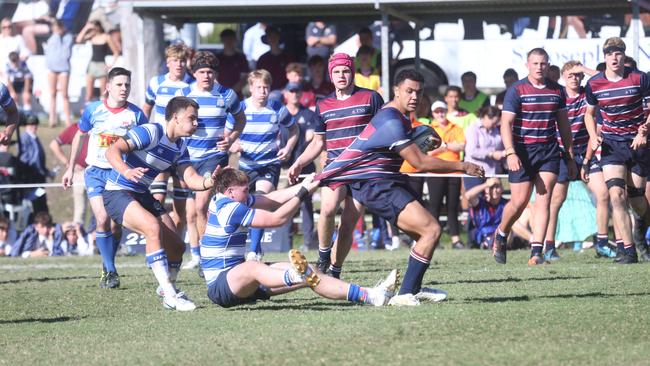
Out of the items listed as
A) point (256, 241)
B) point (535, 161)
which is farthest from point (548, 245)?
point (256, 241)

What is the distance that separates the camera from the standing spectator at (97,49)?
21422 mm

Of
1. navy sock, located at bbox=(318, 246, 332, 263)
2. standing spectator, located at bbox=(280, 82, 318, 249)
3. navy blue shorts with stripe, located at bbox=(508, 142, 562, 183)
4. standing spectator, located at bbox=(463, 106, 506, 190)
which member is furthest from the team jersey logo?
standing spectator, located at bbox=(463, 106, 506, 190)

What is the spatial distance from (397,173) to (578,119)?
6.32 meters

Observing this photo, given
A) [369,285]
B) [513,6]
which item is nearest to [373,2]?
[513,6]

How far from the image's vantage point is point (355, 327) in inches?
298

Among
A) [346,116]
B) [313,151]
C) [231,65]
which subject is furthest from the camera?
[231,65]

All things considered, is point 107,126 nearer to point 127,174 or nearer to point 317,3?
point 127,174

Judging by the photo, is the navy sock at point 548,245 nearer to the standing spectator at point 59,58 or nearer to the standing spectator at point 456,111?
the standing spectator at point 456,111

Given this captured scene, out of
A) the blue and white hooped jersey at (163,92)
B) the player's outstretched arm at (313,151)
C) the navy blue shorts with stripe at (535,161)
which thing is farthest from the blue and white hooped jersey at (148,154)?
the navy blue shorts with stripe at (535,161)

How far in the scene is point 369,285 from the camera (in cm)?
1063

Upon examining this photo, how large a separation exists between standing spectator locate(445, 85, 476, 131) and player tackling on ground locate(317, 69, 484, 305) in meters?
8.55

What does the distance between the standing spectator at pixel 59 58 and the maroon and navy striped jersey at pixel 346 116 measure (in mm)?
12024

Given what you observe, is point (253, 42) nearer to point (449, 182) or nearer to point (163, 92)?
point (449, 182)

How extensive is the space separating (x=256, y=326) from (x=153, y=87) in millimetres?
6104
